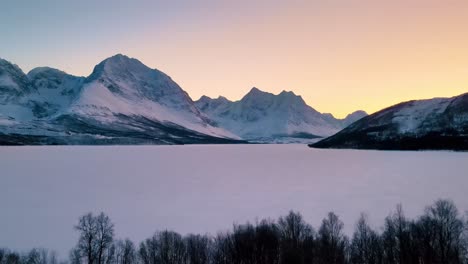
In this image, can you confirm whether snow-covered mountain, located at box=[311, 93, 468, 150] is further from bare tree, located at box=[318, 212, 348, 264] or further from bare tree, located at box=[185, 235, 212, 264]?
bare tree, located at box=[185, 235, 212, 264]

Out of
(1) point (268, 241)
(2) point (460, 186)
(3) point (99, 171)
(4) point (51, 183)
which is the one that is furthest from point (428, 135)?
(1) point (268, 241)

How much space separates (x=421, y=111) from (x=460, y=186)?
5368 inches

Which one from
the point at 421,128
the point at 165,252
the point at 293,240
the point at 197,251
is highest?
the point at 421,128

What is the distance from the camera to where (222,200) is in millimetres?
55125

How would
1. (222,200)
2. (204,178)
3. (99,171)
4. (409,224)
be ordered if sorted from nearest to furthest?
(409,224), (222,200), (204,178), (99,171)

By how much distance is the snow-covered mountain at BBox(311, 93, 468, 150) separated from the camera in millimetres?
151250

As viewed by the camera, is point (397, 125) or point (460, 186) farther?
point (397, 125)

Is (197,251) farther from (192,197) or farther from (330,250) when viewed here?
(192,197)

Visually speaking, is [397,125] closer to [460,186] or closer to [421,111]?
[421,111]

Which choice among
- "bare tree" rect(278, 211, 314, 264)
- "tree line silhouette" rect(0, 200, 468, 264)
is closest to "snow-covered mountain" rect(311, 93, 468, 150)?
"tree line silhouette" rect(0, 200, 468, 264)

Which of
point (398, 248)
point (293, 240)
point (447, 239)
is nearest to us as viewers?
point (398, 248)

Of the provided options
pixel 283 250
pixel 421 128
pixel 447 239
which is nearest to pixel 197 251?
pixel 283 250

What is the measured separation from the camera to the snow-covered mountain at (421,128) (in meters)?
151

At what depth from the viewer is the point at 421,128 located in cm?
16825
